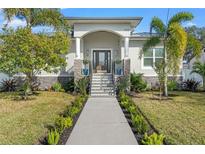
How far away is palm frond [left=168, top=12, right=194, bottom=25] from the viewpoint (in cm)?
1680

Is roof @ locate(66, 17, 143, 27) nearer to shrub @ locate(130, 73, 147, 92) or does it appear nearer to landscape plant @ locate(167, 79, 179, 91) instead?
shrub @ locate(130, 73, 147, 92)

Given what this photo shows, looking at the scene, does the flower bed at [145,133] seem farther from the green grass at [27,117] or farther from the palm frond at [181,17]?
the palm frond at [181,17]

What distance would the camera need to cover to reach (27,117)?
1145cm

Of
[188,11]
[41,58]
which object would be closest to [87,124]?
[41,58]

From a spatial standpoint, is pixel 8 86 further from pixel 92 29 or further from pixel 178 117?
pixel 178 117

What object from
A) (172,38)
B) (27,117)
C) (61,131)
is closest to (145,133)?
(61,131)

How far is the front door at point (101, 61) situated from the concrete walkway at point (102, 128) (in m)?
9.90

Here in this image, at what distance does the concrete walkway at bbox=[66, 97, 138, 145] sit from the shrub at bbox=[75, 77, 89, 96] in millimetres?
5059

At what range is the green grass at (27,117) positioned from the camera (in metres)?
8.66

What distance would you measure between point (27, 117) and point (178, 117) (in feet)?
18.2

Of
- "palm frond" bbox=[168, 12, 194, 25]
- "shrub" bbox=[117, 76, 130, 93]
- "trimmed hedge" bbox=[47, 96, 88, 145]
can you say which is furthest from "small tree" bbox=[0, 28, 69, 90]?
"palm frond" bbox=[168, 12, 194, 25]
